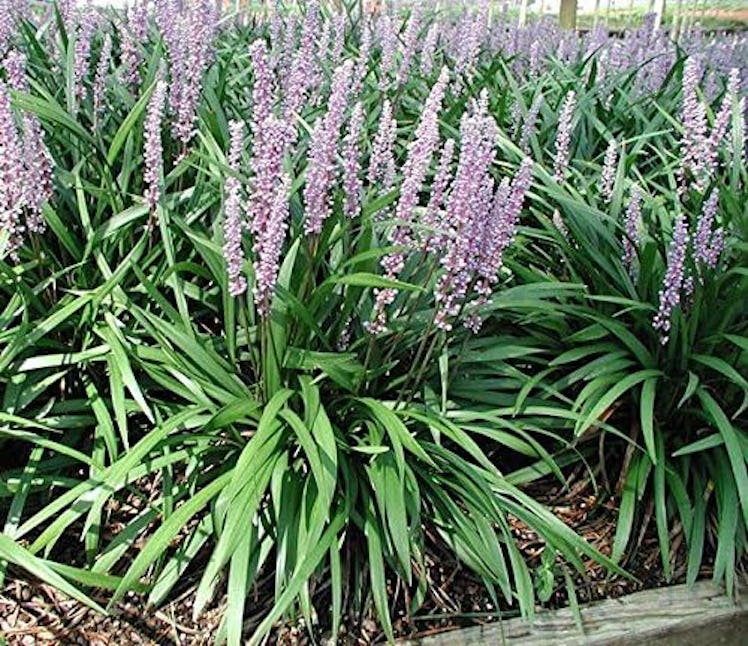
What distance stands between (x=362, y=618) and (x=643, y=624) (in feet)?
3.00

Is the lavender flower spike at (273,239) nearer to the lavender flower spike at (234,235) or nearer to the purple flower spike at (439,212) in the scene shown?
the lavender flower spike at (234,235)

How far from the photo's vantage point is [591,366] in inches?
124

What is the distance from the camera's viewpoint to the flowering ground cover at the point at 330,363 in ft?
8.35

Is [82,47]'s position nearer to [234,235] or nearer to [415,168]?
[234,235]

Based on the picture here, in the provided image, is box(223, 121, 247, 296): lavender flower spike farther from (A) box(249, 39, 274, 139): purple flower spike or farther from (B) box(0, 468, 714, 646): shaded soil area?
(B) box(0, 468, 714, 646): shaded soil area

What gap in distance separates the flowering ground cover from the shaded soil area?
0.06ft

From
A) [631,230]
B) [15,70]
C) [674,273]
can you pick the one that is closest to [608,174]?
[631,230]

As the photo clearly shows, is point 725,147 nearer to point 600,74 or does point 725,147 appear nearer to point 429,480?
point 600,74

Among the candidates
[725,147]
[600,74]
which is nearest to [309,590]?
[725,147]

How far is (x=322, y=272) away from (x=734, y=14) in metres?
25.5

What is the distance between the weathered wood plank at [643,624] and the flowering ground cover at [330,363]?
0.09 metres

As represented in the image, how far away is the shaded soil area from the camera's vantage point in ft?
8.68

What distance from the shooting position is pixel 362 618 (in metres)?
2.77

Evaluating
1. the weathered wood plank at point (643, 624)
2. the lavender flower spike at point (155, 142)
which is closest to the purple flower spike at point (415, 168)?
the lavender flower spike at point (155, 142)
